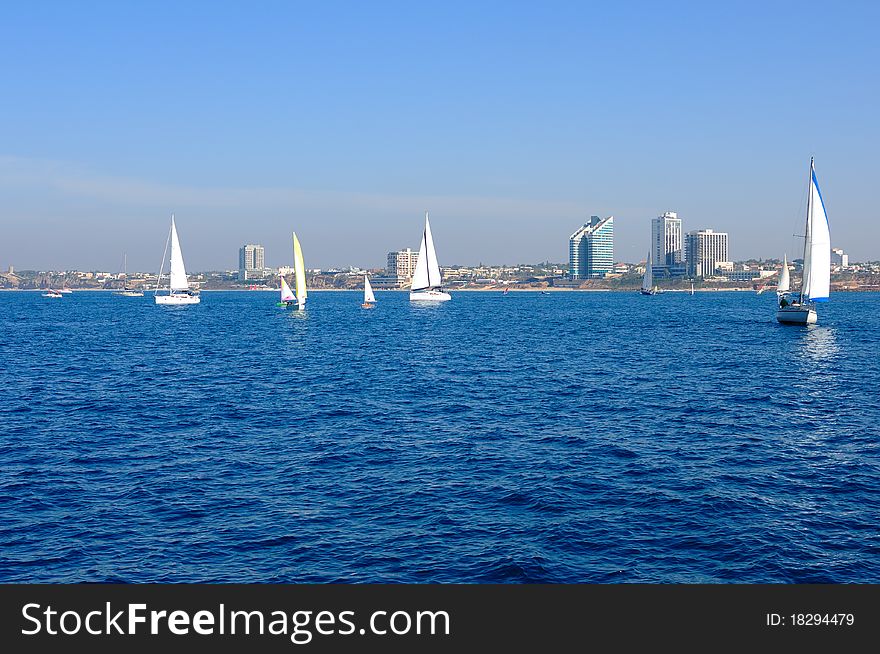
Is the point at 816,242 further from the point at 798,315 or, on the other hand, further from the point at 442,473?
the point at 442,473

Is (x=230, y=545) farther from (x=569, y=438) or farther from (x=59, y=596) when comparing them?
(x=569, y=438)

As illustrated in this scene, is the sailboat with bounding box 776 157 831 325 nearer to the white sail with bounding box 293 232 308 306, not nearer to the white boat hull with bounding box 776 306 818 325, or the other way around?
the white boat hull with bounding box 776 306 818 325

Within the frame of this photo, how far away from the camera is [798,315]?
417 ft

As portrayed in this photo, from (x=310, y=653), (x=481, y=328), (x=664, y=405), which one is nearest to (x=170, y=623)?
(x=310, y=653)

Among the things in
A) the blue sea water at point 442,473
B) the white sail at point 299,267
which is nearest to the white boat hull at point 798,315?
the blue sea water at point 442,473

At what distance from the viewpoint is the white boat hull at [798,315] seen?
12619 cm

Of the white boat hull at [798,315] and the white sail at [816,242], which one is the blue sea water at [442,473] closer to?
the white sail at [816,242]

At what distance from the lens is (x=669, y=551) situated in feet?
84.2

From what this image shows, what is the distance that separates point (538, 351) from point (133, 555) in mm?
77793

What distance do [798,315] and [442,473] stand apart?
109 m

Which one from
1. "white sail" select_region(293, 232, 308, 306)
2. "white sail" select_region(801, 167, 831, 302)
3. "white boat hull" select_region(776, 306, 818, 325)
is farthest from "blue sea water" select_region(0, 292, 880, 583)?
→ "white sail" select_region(293, 232, 308, 306)

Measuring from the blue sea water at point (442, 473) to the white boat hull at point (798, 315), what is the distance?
4792 centimetres

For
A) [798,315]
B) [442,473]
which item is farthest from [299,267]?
[442,473]

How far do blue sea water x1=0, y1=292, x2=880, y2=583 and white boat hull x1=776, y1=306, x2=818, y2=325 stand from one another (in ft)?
157
